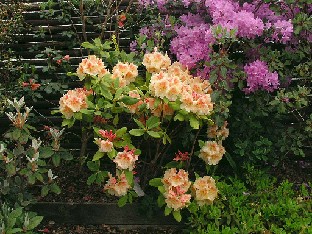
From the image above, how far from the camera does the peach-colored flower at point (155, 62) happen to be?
3.67 metres

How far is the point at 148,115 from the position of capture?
3646 millimetres

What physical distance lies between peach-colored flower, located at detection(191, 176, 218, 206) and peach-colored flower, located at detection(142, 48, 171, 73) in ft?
2.50

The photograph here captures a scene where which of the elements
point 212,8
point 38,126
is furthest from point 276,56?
point 38,126

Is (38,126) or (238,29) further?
(38,126)

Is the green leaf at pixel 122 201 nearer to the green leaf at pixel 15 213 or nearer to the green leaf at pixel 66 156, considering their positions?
the green leaf at pixel 66 156

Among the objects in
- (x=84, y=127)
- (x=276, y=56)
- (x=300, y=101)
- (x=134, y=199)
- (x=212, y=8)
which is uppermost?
(x=212, y=8)

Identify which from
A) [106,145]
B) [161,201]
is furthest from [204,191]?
[106,145]

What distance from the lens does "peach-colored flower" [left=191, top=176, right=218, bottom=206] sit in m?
3.58

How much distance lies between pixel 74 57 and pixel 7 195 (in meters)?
1.36

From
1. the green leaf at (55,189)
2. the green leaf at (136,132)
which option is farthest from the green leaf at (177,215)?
the green leaf at (55,189)

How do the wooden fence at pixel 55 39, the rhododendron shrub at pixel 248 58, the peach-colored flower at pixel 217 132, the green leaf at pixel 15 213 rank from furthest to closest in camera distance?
the wooden fence at pixel 55 39
the peach-colored flower at pixel 217 132
the rhododendron shrub at pixel 248 58
the green leaf at pixel 15 213

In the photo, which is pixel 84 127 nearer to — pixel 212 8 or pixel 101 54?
pixel 101 54

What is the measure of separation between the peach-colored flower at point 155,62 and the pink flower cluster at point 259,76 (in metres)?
0.54

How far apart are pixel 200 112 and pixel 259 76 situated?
0.54 meters
